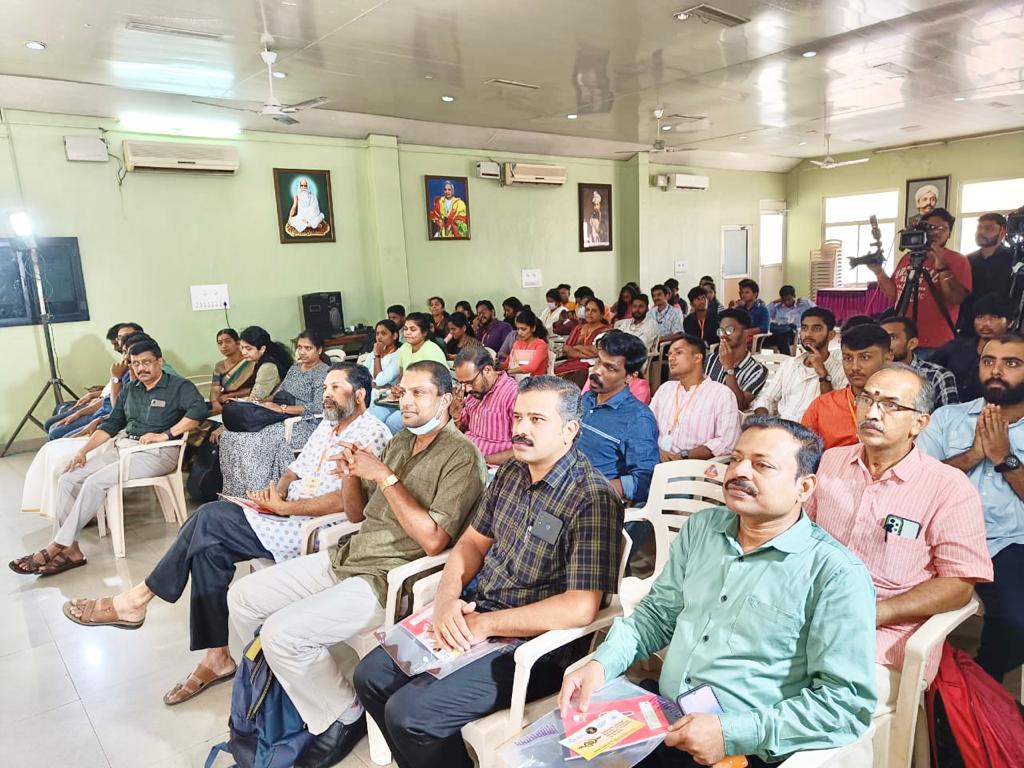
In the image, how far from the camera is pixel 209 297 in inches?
272

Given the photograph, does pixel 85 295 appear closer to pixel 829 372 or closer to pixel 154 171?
pixel 154 171

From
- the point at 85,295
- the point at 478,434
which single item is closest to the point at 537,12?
the point at 478,434

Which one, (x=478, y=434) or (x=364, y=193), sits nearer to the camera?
(x=478, y=434)

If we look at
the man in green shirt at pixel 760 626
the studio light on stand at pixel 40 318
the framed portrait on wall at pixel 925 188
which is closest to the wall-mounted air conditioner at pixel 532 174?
the studio light on stand at pixel 40 318

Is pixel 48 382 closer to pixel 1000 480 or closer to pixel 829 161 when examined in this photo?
pixel 1000 480

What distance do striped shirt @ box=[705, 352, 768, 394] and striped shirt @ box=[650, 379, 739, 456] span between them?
786mm

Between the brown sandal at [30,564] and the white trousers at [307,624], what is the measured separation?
6.53ft

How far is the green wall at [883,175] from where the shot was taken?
10.4m

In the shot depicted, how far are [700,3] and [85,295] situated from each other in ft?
19.2

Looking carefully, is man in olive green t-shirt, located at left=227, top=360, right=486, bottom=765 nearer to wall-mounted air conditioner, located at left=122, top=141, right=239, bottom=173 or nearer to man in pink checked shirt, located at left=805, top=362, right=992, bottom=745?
man in pink checked shirt, located at left=805, top=362, right=992, bottom=745

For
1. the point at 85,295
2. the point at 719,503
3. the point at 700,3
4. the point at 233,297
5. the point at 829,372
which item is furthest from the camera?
the point at 233,297

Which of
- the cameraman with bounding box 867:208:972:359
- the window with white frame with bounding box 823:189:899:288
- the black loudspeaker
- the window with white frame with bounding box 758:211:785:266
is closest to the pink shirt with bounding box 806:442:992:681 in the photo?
the cameraman with bounding box 867:208:972:359

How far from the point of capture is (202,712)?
2340mm

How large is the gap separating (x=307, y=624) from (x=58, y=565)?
2.44 metres
